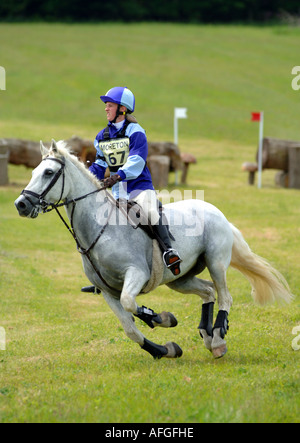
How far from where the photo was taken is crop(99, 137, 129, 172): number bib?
303 inches

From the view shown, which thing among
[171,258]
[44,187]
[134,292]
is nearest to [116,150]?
[44,187]

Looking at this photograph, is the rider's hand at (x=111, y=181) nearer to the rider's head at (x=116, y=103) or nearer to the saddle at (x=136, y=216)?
the saddle at (x=136, y=216)

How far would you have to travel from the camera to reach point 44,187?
7.05 m

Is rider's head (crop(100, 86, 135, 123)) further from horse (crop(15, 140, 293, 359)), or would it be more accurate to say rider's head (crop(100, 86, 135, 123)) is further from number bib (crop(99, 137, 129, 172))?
horse (crop(15, 140, 293, 359))

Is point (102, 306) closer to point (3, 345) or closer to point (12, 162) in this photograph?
point (3, 345)

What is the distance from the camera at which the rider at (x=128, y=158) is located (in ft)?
24.6

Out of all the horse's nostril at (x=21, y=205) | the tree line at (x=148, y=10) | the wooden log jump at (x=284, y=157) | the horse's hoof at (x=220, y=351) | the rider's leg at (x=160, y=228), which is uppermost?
the tree line at (x=148, y=10)

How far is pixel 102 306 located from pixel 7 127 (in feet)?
79.2

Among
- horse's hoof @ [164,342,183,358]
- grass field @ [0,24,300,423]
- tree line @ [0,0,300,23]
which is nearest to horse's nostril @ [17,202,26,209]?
grass field @ [0,24,300,423]

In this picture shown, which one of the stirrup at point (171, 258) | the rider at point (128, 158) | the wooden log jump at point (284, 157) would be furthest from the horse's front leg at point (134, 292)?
the wooden log jump at point (284, 157)

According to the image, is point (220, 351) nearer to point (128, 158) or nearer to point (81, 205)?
point (81, 205)

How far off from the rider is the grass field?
1.57 meters

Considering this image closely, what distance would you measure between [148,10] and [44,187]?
66892mm

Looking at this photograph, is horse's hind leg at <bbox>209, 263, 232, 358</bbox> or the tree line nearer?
Result: horse's hind leg at <bbox>209, 263, 232, 358</bbox>
